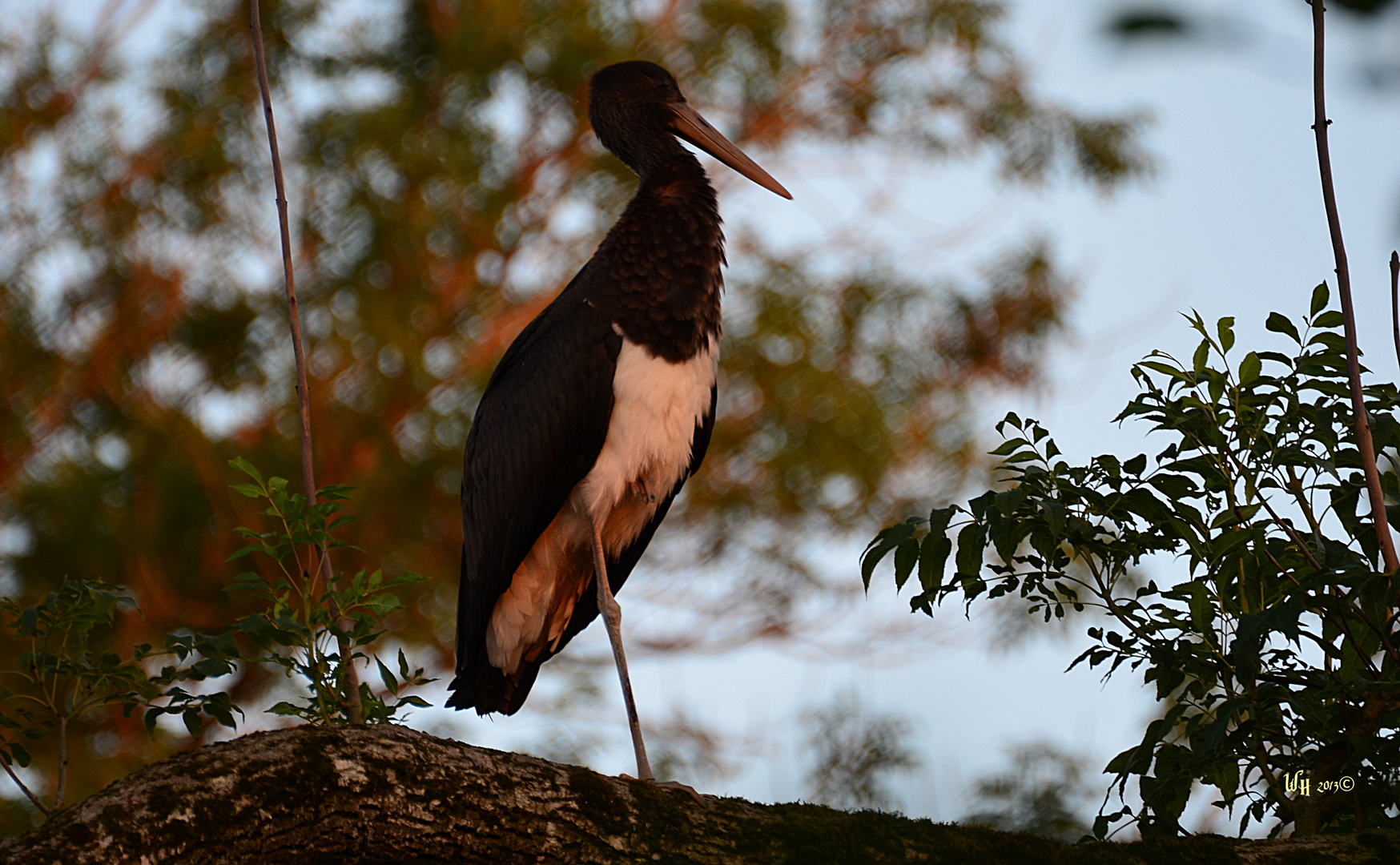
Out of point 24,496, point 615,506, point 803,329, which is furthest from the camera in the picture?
point 803,329

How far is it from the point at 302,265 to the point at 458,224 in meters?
0.96

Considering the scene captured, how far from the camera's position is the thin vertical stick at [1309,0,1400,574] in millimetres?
2301

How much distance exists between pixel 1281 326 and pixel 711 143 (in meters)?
2.19

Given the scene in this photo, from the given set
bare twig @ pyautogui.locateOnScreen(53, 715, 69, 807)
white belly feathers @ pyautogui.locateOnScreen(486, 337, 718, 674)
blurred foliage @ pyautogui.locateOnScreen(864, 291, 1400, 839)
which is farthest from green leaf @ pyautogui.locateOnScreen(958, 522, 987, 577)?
bare twig @ pyautogui.locateOnScreen(53, 715, 69, 807)

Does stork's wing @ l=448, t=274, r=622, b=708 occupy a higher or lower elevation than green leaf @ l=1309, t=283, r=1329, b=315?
higher

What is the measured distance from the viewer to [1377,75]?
2.71ft

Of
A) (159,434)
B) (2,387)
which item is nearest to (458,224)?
(159,434)

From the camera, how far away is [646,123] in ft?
14.1

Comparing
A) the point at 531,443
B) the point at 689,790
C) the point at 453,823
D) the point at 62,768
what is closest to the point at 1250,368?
the point at 689,790

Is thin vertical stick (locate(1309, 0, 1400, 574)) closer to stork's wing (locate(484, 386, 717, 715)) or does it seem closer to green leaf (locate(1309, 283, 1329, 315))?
green leaf (locate(1309, 283, 1329, 315))

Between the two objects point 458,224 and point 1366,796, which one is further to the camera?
point 458,224

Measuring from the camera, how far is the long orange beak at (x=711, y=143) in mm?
4387

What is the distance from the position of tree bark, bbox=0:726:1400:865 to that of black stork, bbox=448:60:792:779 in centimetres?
122

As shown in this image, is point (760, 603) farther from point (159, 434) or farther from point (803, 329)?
point (159, 434)
